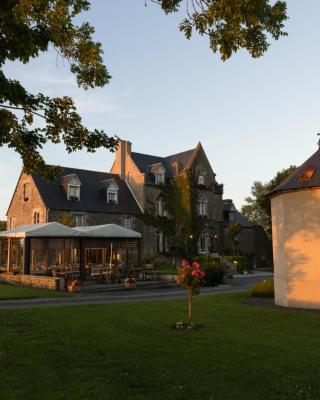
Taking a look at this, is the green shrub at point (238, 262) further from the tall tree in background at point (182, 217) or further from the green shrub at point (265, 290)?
the green shrub at point (265, 290)

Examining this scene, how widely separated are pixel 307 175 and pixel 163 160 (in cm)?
3541

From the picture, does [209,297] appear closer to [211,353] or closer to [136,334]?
[136,334]

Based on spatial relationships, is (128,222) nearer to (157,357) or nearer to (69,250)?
(69,250)

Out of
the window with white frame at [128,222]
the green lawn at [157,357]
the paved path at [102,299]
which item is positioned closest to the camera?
the green lawn at [157,357]

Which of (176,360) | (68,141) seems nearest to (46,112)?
(68,141)

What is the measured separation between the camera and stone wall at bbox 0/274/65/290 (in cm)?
2377

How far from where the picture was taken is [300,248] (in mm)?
17359

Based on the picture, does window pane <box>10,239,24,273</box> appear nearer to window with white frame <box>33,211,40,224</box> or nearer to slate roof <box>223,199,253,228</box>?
window with white frame <box>33,211,40,224</box>

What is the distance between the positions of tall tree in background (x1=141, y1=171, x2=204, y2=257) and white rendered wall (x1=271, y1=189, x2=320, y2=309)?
18.9 metres

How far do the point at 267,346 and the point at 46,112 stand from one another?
7668 millimetres

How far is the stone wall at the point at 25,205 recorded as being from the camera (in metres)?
39.6

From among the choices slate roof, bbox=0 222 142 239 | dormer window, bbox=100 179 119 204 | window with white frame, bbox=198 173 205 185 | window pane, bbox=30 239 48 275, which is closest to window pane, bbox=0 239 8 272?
window pane, bbox=30 239 48 275

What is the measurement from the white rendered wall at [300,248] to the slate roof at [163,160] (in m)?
30.8

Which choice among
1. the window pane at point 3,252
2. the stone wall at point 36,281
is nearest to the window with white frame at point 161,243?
the window pane at point 3,252
